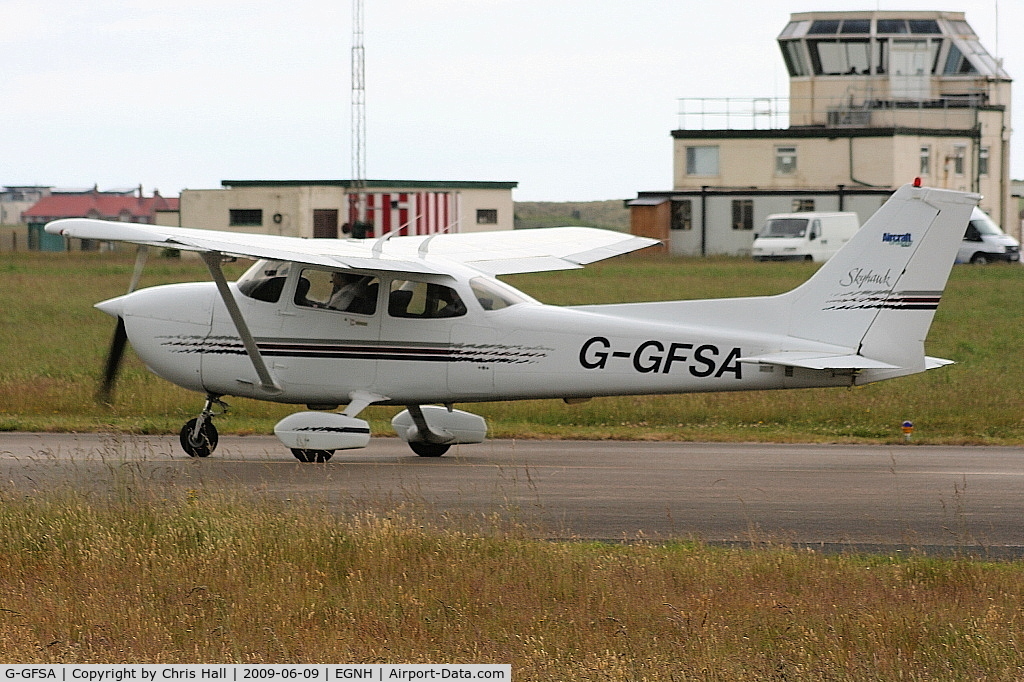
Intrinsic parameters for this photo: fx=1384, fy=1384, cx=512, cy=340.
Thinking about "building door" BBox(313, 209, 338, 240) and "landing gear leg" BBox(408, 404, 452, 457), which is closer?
"landing gear leg" BBox(408, 404, 452, 457)

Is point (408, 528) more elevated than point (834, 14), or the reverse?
point (834, 14)

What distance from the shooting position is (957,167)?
6425 centimetres

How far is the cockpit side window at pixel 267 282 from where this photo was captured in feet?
46.1

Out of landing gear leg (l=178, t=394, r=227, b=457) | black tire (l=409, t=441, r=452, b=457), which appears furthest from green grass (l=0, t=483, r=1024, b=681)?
black tire (l=409, t=441, r=452, b=457)

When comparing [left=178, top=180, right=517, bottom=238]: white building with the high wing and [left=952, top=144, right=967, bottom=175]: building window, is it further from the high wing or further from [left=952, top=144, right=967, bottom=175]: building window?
the high wing

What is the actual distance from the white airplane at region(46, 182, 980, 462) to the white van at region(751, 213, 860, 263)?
3860 centimetres

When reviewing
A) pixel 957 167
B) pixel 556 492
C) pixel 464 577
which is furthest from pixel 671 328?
pixel 957 167

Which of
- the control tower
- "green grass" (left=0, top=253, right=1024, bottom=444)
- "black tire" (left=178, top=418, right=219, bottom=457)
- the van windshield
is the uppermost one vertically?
the control tower

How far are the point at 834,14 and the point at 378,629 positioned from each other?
212ft

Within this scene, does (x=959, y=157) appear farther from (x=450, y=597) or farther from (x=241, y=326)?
(x=450, y=597)

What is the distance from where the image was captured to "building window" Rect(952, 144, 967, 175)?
64.1 metres

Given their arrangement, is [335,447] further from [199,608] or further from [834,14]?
[834,14]

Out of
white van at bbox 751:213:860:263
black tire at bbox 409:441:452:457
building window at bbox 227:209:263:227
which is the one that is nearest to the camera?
black tire at bbox 409:441:452:457

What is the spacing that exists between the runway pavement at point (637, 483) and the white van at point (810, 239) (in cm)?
3646
